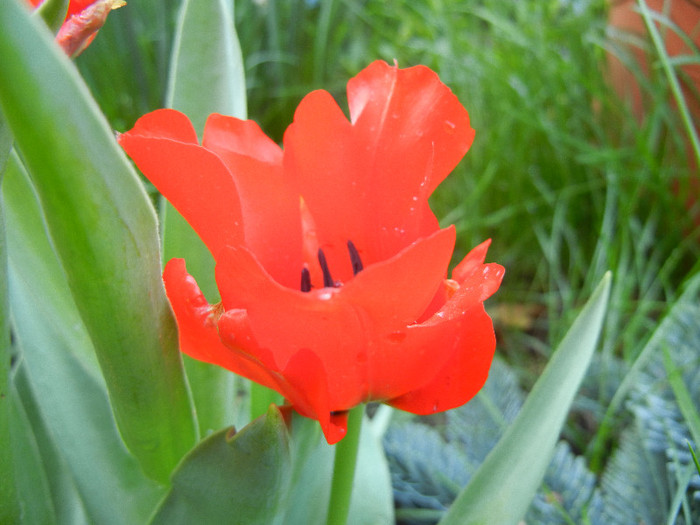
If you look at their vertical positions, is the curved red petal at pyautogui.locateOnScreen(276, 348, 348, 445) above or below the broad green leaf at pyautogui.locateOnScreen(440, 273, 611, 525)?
above

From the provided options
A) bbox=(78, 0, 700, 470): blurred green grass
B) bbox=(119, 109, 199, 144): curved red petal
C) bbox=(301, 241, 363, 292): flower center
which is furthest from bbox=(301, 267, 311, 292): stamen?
bbox=(78, 0, 700, 470): blurred green grass

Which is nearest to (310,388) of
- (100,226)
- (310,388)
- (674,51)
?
(310,388)

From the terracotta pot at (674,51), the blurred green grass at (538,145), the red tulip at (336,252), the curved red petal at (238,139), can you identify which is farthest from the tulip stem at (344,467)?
the terracotta pot at (674,51)

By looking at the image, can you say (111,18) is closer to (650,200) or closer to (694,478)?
(650,200)

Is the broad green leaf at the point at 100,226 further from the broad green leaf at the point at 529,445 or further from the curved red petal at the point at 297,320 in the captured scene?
the broad green leaf at the point at 529,445

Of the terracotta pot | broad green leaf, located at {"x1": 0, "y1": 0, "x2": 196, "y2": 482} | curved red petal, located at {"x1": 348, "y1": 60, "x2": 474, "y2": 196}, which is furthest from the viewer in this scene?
the terracotta pot

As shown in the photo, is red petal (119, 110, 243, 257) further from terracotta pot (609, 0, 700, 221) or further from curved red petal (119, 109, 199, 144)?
terracotta pot (609, 0, 700, 221)

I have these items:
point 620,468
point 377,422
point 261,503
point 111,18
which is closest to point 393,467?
point 377,422
